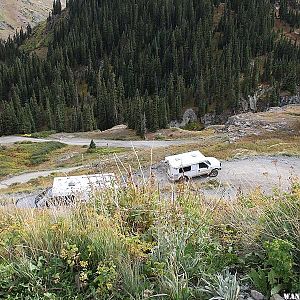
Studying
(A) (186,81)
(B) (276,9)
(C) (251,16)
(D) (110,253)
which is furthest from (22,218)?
(B) (276,9)

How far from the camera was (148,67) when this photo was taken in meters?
147

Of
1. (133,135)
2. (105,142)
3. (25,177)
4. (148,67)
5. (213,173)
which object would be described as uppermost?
(148,67)

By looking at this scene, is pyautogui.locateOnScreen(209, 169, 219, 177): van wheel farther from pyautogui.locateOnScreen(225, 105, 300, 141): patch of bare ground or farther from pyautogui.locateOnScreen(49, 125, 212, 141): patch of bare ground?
pyautogui.locateOnScreen(49, 125, 212, 141): patch of bare ground

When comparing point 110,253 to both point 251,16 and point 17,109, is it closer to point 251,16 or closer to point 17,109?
point 17,109

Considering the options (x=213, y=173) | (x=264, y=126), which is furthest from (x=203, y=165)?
(x=264, y=126)

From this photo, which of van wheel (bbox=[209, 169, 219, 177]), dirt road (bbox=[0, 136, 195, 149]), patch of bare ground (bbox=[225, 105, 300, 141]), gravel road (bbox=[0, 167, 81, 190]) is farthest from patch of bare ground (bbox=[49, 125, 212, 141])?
van wheel (bbox=[209, 169, 219, 177])

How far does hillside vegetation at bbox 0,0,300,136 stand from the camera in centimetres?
11956

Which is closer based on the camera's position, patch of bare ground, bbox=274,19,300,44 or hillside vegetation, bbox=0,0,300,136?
hillside vegetation, bbox=0,0,300,136

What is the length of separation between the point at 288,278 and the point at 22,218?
4.29 meters

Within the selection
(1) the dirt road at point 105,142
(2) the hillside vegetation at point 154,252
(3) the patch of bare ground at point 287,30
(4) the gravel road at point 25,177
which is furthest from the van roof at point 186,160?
(3) the patch of bare ground at point 287,30

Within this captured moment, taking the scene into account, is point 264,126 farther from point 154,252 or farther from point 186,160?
point 154,252

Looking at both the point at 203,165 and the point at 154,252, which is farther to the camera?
the point at 203,165

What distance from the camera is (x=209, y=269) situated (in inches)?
188

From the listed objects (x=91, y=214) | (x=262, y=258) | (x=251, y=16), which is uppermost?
(x=251, y=16)
